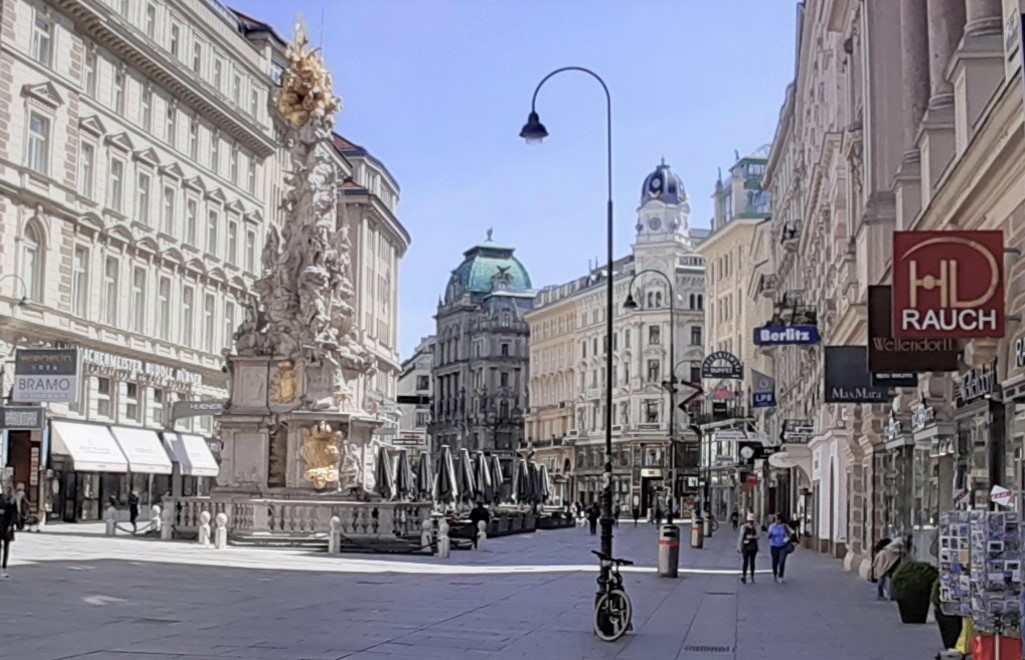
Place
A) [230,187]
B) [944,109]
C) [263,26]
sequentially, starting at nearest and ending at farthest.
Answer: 1. [944,109]
2. [230,187]
3. [263,26]

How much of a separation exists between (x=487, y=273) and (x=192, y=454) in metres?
123

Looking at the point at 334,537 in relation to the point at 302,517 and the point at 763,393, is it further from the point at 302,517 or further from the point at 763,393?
the point at 763,393

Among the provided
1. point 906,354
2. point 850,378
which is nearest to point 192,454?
point 850,378

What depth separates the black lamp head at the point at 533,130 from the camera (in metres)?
30.5

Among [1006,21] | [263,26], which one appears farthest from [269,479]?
[263,26]

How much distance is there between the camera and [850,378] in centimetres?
2925

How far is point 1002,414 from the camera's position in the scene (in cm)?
1848

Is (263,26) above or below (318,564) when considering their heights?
above

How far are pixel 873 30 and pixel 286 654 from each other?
2250 cm

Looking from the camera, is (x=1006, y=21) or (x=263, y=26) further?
(x=263, y=26)

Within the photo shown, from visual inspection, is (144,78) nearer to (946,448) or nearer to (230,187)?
(230,187)

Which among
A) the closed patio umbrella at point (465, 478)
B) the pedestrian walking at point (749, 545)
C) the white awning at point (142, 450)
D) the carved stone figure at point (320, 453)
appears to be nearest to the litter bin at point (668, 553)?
the pedestrian walking at point (749, 545)

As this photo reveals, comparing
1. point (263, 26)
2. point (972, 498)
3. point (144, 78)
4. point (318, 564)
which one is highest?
point (263, 26)

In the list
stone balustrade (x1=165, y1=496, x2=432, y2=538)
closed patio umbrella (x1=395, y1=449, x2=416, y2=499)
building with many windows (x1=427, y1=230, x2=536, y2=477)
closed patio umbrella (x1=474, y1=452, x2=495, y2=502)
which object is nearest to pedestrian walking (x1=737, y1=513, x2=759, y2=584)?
stone balustrade (x1=165, y1=496, x2=432, y2=538)
